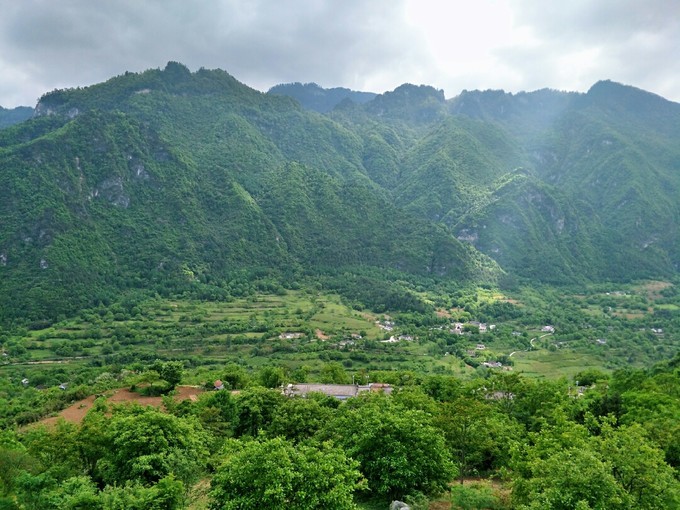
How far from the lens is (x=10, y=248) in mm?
147625

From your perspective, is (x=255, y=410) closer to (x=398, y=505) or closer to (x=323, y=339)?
(x=398, y=505)

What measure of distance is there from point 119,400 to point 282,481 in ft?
140

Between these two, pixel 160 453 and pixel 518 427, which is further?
pixel 518 427

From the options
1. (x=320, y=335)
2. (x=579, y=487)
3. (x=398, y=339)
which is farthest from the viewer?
(x=398, y=339)

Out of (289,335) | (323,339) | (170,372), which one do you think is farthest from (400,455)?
(289,335)

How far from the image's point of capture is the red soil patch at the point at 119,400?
52.9 m

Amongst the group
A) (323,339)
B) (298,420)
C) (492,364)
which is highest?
(298,420)

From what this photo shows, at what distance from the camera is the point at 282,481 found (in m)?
19.7

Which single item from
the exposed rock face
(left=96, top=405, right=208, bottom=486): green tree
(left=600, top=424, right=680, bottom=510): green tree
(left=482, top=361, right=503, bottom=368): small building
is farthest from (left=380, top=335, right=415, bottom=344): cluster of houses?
(left=600, top=424, right=680, bottom=510): green tree

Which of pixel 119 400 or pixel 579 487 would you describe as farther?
pixel 119 400

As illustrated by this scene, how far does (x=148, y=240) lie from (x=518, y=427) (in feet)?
552

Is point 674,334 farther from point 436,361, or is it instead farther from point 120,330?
point 120,330

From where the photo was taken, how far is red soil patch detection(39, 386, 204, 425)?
52.9 metres

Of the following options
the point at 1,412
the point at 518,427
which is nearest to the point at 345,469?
the point at 518,427
